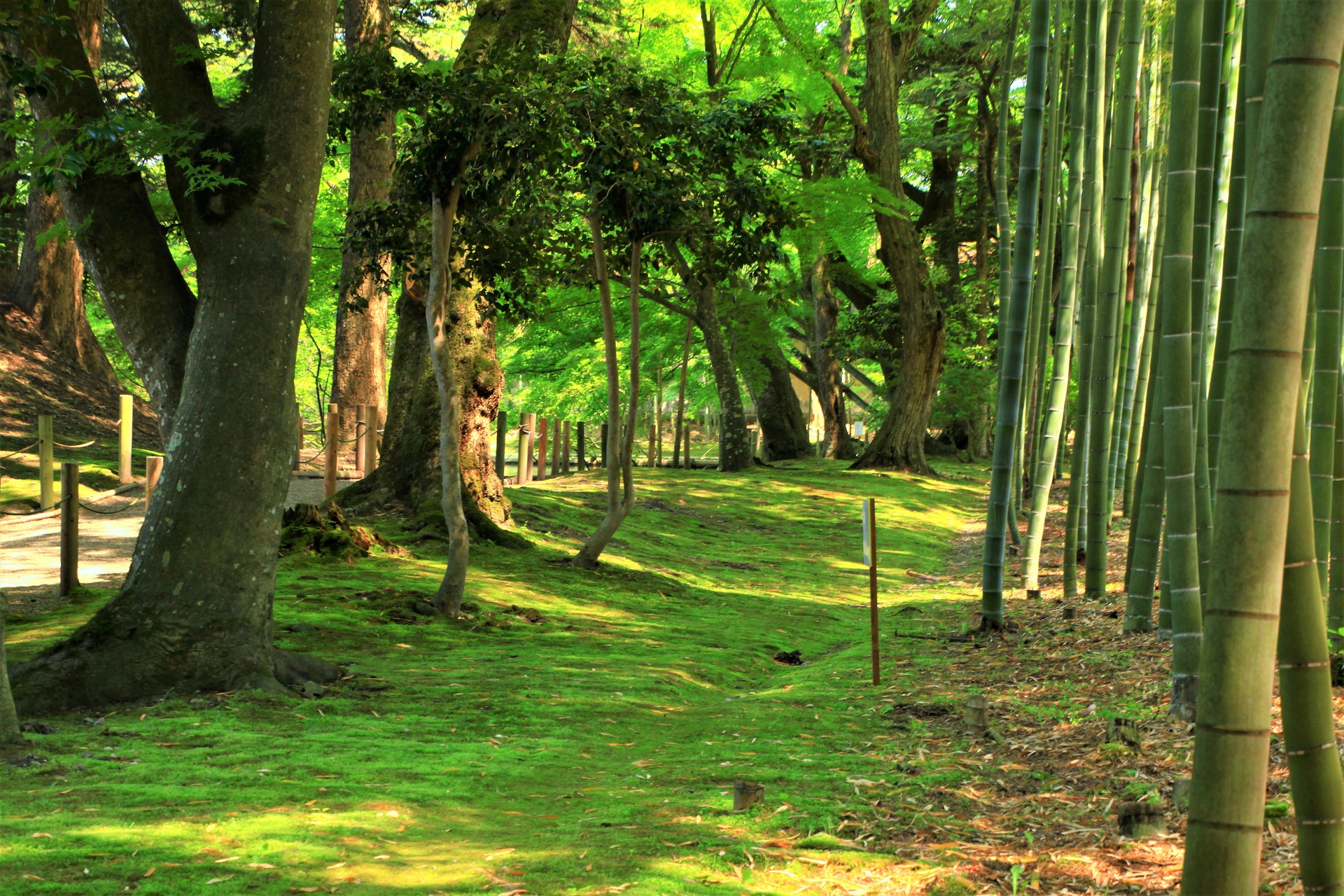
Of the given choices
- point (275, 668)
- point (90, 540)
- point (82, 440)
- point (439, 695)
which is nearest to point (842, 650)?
point (439, 695)

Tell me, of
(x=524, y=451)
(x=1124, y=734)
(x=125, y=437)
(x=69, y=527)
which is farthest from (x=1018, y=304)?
(x=524, y=451)

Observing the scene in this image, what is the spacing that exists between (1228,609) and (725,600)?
8.30 m

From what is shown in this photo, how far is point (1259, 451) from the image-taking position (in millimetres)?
1793

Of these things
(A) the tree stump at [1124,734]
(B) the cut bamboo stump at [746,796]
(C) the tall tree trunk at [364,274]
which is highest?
(C) the tall tree trunk at [364,274]

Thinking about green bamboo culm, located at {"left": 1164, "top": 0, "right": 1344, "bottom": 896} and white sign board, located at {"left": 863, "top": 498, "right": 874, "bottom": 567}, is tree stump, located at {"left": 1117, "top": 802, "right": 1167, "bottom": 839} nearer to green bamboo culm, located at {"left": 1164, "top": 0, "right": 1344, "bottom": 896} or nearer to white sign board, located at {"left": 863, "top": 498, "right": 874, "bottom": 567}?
green bamboo culm, located at {"left": 1164, "top": 0, "right": 1344, "bottom": 896}

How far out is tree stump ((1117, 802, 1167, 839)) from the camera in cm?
296

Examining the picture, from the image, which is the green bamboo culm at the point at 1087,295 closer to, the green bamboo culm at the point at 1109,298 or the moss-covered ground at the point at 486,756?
the green bamboo culm at the point at 1109,298

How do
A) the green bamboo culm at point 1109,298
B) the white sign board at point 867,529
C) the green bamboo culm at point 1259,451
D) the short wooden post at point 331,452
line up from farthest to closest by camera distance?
the short wooden post at point 331,452 → the white sign board at point 867,529 → the green bamboo culm at point 1109,298 → the green bamboo culm at point 1259,451

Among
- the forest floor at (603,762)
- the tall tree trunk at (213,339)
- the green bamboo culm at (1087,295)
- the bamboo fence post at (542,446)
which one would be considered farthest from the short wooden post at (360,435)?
the green bamboo culm at (1087,295)

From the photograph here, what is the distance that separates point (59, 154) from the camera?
15.3 feet

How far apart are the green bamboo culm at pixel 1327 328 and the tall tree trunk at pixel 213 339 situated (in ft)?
14.3

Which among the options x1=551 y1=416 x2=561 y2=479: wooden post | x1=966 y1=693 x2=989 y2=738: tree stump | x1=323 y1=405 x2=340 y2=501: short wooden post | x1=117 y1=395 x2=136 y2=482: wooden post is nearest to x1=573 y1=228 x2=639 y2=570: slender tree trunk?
x1=323 y1=405 x2=340 y2=501: short wooden post

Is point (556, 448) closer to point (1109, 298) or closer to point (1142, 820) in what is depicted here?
point (1109, 298)

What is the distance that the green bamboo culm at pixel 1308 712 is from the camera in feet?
6.91
